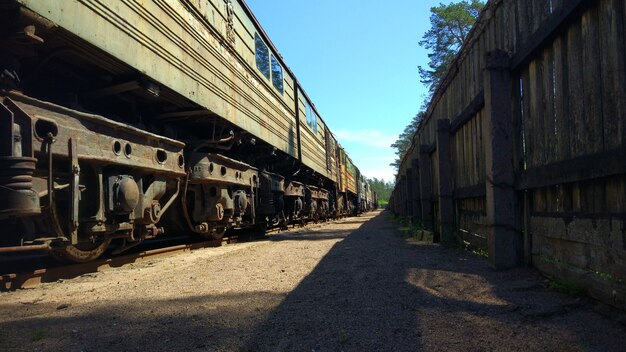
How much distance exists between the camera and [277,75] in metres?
11.4

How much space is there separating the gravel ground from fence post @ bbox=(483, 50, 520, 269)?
25 centimetres

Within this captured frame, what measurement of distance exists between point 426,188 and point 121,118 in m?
7.07

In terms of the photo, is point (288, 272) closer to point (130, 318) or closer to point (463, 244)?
point (130, 318)

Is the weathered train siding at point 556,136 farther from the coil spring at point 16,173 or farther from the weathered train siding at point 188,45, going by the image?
the coil spring at point 16,173

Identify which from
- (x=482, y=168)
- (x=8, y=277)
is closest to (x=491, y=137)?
(x=482, y=168)

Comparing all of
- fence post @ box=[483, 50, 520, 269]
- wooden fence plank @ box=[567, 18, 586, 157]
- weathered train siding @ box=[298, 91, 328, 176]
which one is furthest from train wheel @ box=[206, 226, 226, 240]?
wooden fence plank @ box=[567, 18, 586, 157]

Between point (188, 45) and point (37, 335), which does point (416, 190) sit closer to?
point (188, 45)

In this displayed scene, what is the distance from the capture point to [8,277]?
411 cm

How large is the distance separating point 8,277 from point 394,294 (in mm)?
3461

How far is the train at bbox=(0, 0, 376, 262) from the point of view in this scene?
11.4 feet

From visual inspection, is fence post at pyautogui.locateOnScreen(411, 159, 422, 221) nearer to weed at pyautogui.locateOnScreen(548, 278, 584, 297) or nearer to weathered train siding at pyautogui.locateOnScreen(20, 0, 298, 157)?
weathered train siding at pyautogui.locateOnScreen(20, 0, 298, 157)

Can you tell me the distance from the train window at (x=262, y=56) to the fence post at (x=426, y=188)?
13.0ft

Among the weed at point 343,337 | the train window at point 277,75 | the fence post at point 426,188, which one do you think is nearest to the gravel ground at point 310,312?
the weed at point 343,337

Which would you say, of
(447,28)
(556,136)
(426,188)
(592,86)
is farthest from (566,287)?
(447,28)
